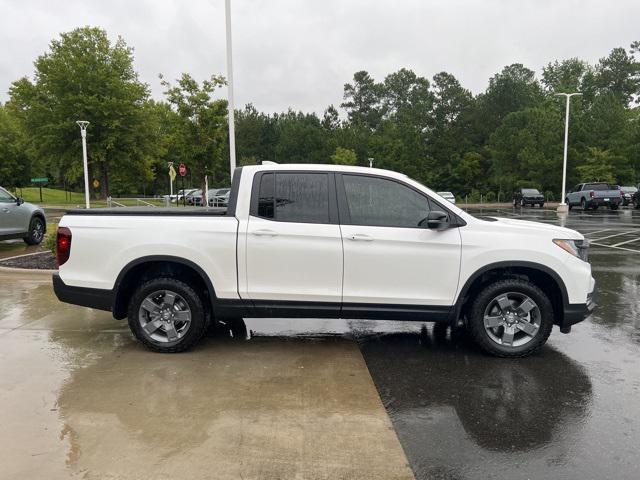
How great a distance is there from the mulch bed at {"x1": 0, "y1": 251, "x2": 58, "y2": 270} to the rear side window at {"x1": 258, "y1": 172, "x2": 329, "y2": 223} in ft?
20.5

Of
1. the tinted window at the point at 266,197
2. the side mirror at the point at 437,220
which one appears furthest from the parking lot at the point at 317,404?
the tinted window at the point at 266,197

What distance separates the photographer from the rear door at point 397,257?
16.2ft

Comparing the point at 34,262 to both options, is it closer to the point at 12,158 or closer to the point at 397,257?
the point at 397,257

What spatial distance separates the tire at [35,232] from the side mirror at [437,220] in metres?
11.2

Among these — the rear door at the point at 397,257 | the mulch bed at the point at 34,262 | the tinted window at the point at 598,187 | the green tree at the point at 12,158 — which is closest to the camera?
the rear door at the point at 397,257

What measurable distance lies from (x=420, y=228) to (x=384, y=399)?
5.51 ft

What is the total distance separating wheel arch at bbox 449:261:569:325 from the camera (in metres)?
4.95

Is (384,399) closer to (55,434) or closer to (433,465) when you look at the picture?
(433,465)

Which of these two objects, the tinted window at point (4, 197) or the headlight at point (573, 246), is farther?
the tinted window at point (4, 197)

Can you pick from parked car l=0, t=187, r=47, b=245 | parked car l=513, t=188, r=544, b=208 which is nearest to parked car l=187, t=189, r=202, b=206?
parked car l=513, t=188, r=544, b=208

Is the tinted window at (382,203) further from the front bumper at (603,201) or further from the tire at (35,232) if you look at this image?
the front bumper at (603,201)

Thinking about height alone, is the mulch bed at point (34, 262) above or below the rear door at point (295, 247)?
below

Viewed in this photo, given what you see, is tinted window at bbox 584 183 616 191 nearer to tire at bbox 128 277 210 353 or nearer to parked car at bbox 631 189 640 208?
parked car at bbox 631 189 640 208

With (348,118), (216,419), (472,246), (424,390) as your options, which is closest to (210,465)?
(216,419)
